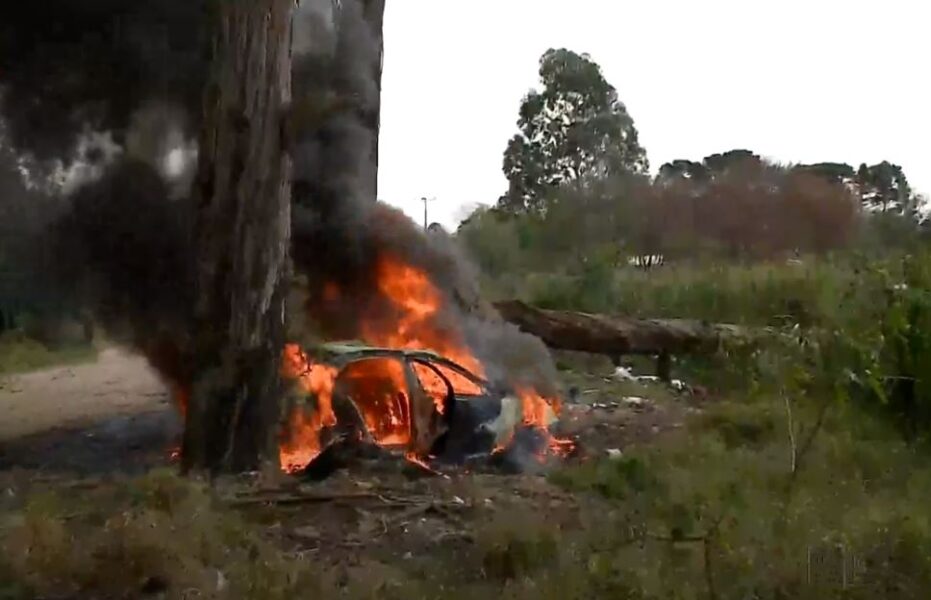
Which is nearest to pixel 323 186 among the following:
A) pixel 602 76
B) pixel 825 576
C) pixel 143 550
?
pixel 143 550

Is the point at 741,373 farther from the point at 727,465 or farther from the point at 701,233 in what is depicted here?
the point at 701,233

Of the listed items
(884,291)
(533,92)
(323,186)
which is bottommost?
(884,291)

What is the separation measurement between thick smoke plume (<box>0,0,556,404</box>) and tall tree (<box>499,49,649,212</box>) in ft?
40.2

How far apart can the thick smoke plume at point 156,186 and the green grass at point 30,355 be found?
5.97 metres

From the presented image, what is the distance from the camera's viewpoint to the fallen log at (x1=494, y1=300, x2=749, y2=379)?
1109cm

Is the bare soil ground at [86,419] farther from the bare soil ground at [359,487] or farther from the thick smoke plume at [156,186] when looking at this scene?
the thick smoke plume at [156,186]

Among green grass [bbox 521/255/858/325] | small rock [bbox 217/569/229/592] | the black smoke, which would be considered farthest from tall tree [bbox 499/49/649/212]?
small rock [bbox 217/569/229/592]

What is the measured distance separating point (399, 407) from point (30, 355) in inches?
369

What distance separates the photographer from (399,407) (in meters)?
8.29

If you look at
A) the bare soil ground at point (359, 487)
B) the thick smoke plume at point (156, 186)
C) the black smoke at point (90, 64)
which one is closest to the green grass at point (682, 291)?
the bare soil ground at point (359, 487)

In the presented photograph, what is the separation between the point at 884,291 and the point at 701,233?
35.8ft

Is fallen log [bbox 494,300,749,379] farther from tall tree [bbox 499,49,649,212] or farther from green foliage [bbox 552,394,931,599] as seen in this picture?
tall tree [bbox 499,49,649,212]

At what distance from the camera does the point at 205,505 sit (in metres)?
5.50

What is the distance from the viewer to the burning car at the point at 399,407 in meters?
7.89
